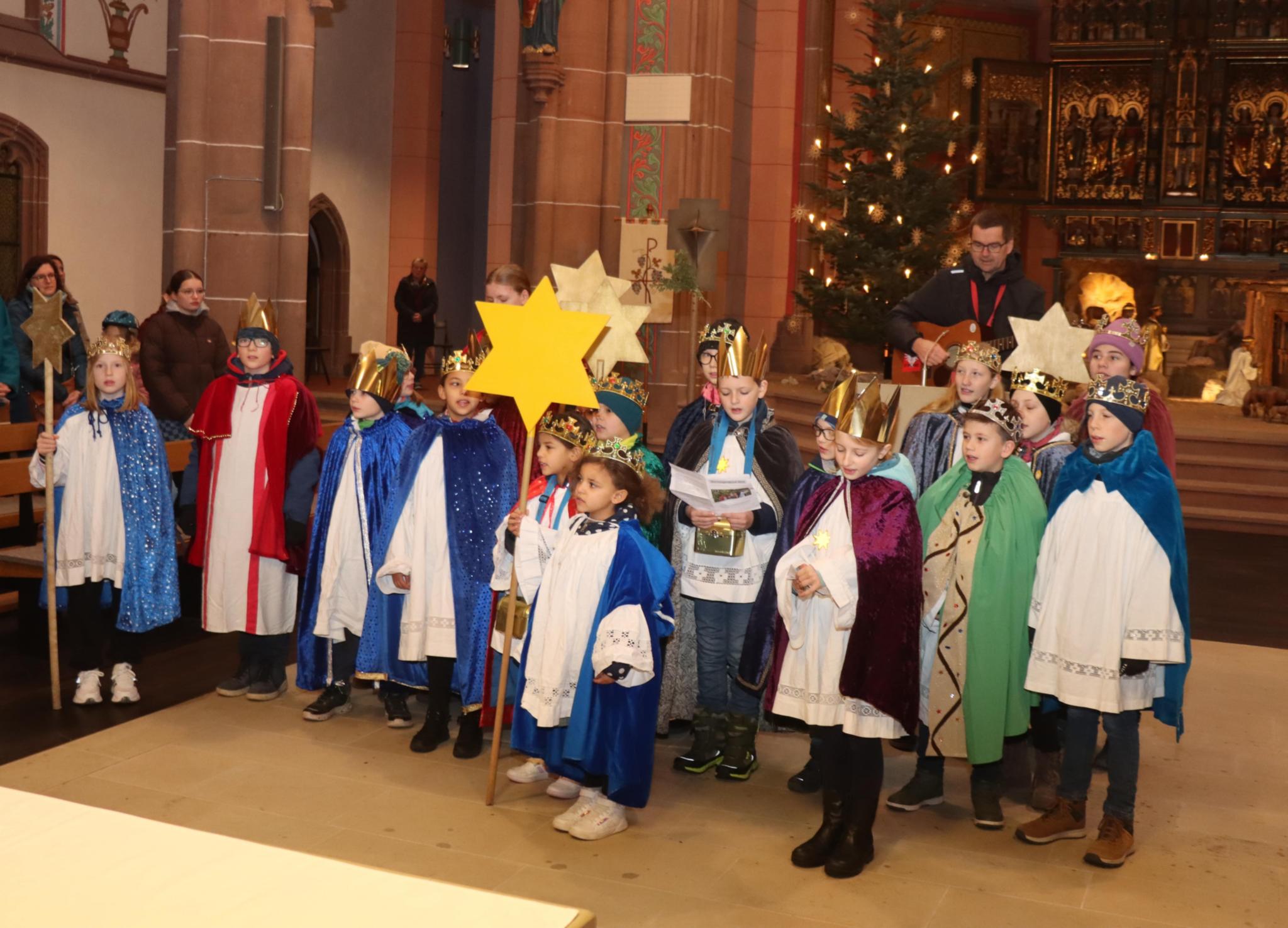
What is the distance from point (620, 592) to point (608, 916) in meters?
1.01

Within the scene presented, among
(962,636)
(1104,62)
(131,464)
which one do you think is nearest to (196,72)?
(131,464)

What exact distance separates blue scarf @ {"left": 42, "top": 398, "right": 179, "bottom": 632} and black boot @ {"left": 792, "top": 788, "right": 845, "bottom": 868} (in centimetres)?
290

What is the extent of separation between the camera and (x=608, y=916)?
378cm

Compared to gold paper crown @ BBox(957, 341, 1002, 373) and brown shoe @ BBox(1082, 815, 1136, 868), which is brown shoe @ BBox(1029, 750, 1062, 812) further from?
gold paper crown @ BBox(957, 341, 1002, 373)

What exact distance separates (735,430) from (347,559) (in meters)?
1.65

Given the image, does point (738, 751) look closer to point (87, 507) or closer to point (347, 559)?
point (347, 559)

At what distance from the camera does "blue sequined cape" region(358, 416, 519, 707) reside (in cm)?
514

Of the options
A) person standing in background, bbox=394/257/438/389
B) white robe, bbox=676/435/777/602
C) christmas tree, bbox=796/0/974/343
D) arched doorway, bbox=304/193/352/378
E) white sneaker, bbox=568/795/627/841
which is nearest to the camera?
white sneaker, bbox=568/795/627/841

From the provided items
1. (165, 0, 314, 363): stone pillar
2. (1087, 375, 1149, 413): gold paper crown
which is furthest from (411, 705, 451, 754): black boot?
(165, 0, 314, 363): stone pillar

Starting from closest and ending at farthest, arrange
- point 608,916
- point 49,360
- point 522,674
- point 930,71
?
1. point 608,916
2. point 522,674
3. point 49,360
4. point 930,71

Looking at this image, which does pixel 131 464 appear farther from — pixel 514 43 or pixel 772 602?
pixel 514 43

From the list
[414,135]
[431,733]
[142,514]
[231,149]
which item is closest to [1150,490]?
[431,733]

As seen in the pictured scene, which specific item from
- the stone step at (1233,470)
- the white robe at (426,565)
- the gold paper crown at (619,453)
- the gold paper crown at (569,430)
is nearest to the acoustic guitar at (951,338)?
the gold paper crown at (619,453)

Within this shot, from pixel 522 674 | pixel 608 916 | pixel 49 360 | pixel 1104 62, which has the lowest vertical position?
pixel 608 916
